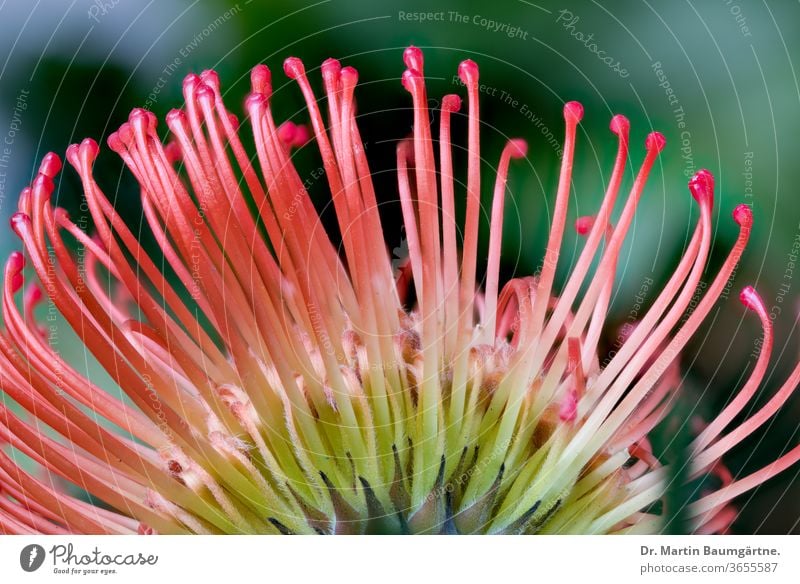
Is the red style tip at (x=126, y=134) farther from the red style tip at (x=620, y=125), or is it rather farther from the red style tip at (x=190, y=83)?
the red style tip at (x=620, y=125)

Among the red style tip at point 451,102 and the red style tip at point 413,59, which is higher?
the red style tip at point 413,59

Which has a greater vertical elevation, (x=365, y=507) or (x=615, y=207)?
(x=615, y=207)

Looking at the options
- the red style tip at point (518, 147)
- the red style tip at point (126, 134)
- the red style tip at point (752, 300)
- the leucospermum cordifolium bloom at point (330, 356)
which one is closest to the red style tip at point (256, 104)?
the leucospermum cordifolium bloom at point (330, 356)

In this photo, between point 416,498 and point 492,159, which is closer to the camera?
point 416,498

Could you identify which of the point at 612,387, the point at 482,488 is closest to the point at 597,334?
the point at 612,387
